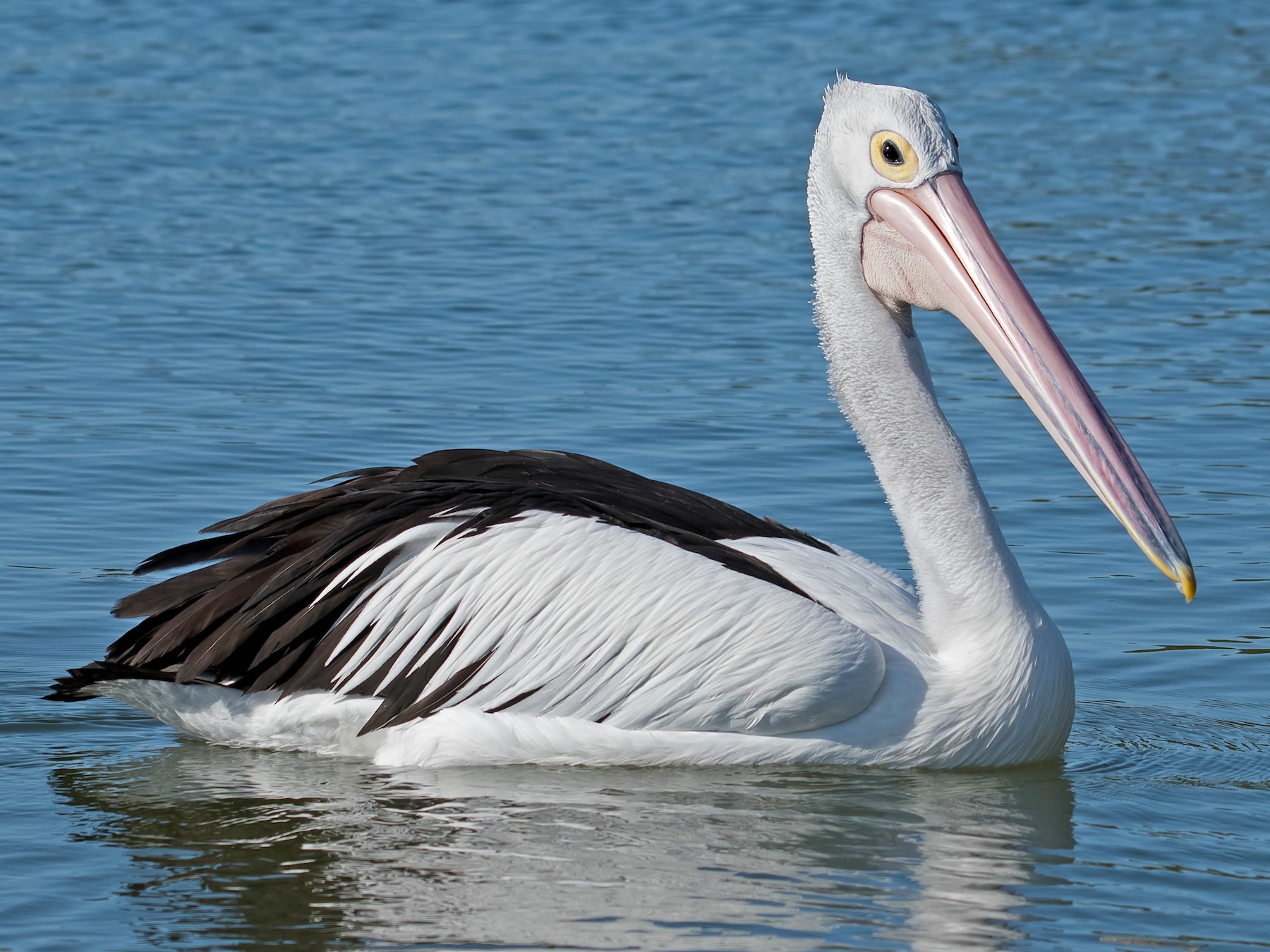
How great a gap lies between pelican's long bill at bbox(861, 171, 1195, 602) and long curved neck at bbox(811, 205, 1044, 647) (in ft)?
0.28

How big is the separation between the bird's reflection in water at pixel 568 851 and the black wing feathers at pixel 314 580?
243 mm

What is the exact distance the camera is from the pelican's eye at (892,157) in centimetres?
512

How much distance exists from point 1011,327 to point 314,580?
1744 millimetres

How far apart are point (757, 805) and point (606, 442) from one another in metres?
3.02

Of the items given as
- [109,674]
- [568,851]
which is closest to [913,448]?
[568,851]

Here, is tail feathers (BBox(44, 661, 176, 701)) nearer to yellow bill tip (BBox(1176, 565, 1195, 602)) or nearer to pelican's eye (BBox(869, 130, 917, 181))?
pelican's eye (BBox(869, 130, 917, 181))

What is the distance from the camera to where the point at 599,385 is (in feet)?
28.2

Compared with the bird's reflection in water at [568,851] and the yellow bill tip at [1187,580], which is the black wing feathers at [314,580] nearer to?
the bird's reflection in water at [568,851]

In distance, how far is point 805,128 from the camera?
45.8ft

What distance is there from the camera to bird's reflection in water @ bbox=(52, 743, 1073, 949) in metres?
4.18

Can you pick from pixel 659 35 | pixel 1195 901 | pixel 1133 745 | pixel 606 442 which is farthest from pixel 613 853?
pixel 659 35

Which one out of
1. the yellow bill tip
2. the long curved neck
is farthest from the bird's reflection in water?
the yellow bill tip


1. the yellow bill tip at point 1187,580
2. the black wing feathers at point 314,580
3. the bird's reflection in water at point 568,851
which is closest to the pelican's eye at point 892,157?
the black wing feathers at point 314,580

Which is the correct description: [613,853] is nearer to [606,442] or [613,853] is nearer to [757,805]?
[757,805]
